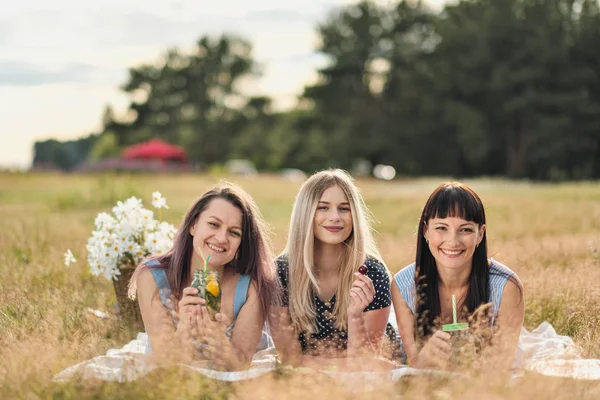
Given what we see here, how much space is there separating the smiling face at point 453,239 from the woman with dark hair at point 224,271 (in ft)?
3.52

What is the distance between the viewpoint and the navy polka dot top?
4.66m

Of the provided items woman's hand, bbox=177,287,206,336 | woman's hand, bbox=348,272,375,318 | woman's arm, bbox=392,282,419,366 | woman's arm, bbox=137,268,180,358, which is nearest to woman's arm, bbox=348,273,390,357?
woman's hand, bbox=348,272,375,318

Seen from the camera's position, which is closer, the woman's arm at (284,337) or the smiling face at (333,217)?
the woman's arm at (284,337)

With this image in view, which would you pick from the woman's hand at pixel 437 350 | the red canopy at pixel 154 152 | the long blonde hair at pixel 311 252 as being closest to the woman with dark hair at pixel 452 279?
the woman's hand at pixel 437 350

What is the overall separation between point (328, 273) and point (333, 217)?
0.48 meters

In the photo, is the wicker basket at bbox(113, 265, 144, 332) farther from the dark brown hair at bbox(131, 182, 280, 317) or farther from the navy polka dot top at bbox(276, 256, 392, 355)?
the navy polka dot top at bbox(276, 256, 392, 355)

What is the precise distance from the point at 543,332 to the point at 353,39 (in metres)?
42.0

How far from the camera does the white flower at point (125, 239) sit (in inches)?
217

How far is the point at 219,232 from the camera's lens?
4.42 meters

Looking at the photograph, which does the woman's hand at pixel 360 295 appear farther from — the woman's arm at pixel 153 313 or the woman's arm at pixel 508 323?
the woman's arm at pixel 153 313

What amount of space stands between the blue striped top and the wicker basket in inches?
82.6

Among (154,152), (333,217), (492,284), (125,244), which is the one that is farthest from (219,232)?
(154,152)

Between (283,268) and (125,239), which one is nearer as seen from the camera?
(283,268)

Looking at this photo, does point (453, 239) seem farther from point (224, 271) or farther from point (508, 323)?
point (224, 271)
